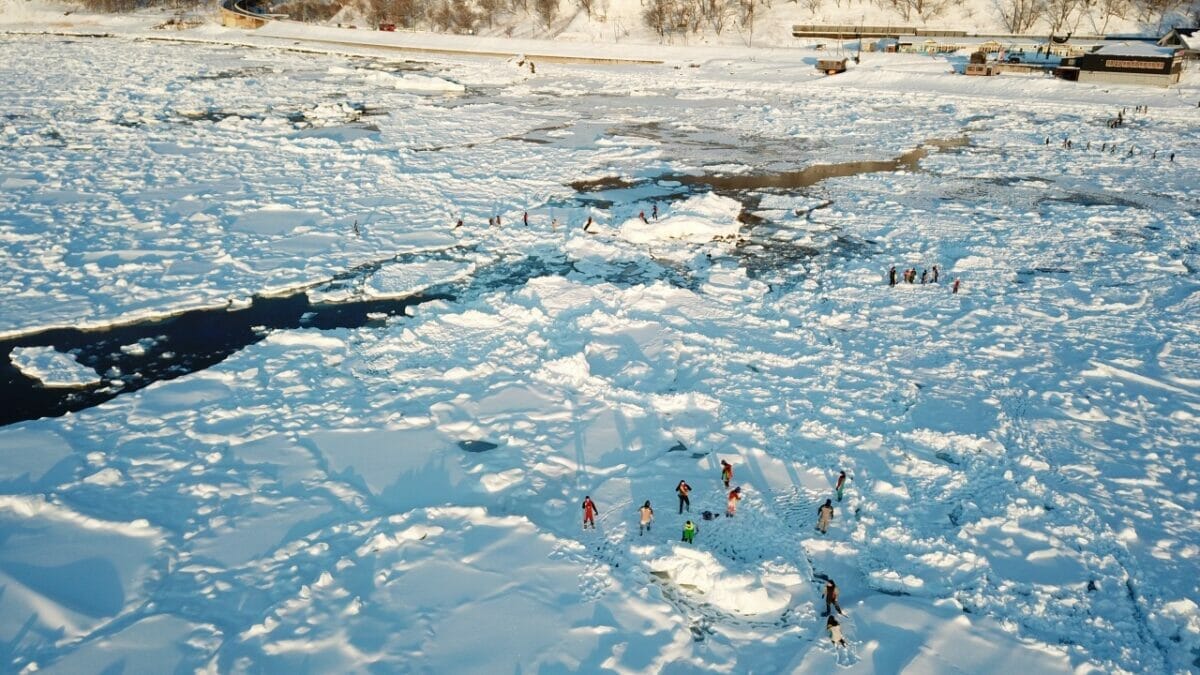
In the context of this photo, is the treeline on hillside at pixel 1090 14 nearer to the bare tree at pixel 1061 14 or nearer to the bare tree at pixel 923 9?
the bare tree at pixel 1061 14

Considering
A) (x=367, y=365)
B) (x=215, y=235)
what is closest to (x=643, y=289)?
(x=367, y=365)

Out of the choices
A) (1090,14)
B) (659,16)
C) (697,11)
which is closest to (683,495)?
(659,16)

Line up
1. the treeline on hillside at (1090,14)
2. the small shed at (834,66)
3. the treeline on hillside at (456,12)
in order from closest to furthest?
the small shed at (834,66) → the treeline on hillside at (1090,14) → the treeline on hillside at (456,12)

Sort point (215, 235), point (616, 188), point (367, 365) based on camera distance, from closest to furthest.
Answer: point (367, 365), point (215, 235), point (616, 188)

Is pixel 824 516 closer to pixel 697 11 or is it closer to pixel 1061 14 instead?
pixel 1061 14

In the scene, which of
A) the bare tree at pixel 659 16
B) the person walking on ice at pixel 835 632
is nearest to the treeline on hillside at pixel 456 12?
the bare tree at pixel 659 16

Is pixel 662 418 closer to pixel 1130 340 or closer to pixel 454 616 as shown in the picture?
pixel 454 616

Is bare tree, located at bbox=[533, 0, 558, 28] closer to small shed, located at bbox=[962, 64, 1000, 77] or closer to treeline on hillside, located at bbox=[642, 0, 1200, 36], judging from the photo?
treeline on hillside, located at bbox=[642, 0, 1200, 36]
